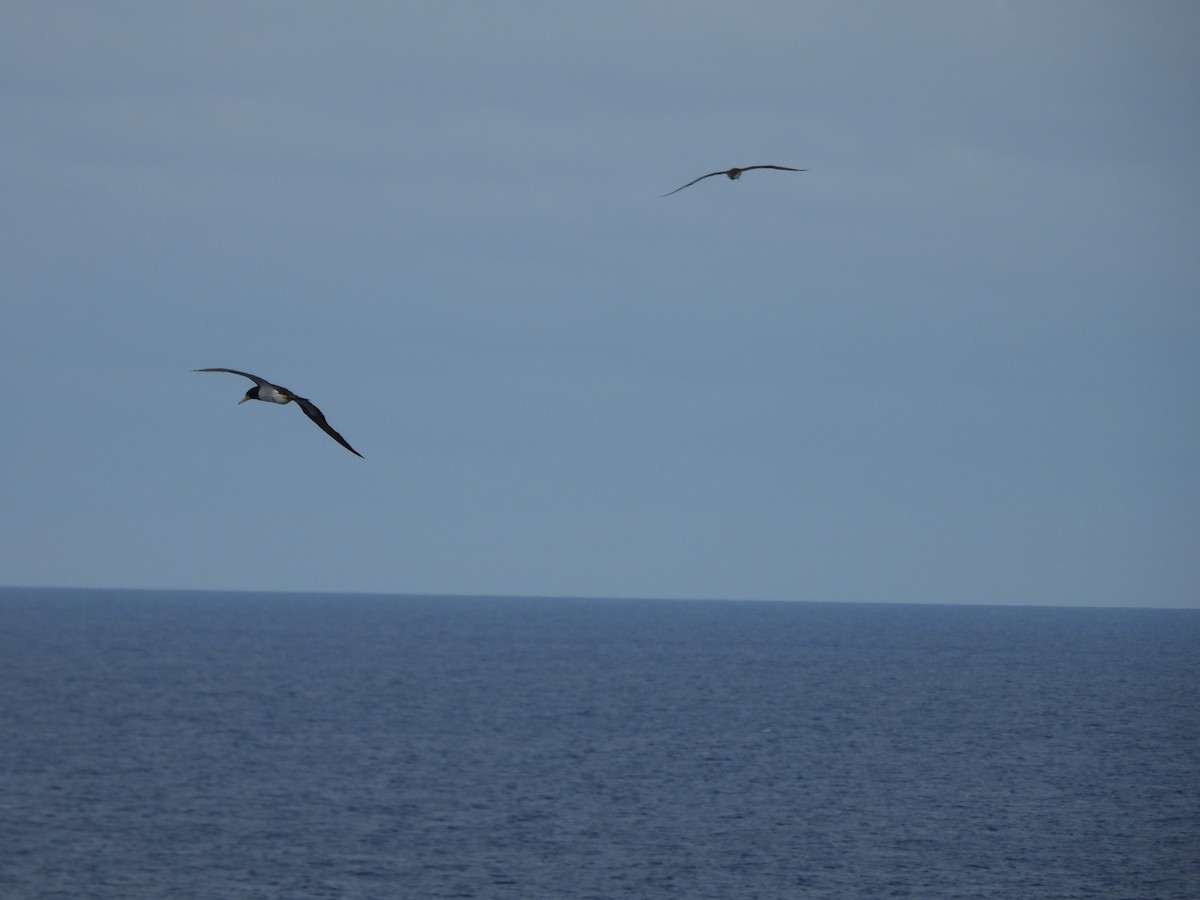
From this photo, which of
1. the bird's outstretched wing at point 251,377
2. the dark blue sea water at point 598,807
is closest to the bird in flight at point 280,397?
the bird's outstretched wing at point 251,377

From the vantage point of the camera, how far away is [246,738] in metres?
173

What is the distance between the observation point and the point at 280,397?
80.1 ft

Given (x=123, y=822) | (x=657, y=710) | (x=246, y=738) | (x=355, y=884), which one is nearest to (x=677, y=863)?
(x=355, y=884)

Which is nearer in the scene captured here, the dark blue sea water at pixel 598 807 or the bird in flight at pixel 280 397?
the bird in flight at pixel 280 397

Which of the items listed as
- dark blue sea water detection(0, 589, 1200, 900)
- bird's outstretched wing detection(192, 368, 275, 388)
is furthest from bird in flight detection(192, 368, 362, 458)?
dark blue sea water detection(0, 589, 1200, 900)

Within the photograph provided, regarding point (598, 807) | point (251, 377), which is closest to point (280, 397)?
point (251, 377)

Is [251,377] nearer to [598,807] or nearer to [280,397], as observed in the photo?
[280,397]

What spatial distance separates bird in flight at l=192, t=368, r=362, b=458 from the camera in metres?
21.9

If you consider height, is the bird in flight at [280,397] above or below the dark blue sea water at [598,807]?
above

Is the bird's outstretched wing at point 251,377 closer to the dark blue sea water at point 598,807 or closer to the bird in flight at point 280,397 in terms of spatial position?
the bird in flight at point 280,397

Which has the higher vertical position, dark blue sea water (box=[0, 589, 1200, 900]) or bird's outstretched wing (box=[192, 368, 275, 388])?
bird's outstretched wing (box=[192, 368, 275, 388])

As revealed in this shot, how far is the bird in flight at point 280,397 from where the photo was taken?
2194 centimetres

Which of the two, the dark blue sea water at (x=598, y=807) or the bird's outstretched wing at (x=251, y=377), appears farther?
the dark blue sea water at (x=598, y=807)

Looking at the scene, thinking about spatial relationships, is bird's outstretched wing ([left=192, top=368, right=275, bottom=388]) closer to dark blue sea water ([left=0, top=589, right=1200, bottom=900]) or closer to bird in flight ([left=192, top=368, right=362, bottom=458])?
bird in flight ([left=192, top=368, right=362, bottom=458])
